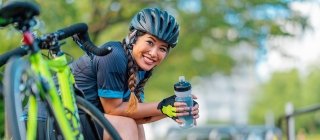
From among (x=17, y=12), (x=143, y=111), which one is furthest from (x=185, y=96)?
(x=17, y=12)

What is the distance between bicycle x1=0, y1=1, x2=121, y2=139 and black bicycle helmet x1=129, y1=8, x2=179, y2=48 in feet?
3.18

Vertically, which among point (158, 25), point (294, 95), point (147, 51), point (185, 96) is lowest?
point (185, 96)

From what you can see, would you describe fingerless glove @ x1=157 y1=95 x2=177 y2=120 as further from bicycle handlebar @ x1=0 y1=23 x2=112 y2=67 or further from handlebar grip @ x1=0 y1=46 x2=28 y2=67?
handlebar grip @ x1=0 y1=46 x2=28 y2=67

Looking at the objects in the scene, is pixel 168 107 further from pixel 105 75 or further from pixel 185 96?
pixel 105 75

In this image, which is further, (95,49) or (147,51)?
(147,51)

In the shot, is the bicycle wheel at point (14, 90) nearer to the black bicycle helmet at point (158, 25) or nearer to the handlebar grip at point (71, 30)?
the handlebar grip at point (71, 30)

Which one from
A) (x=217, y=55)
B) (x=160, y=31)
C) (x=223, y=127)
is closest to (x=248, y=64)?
(x=217, y=55)

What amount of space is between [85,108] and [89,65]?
99cm

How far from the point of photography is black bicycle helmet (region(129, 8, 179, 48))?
4270mm

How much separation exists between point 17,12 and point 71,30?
408mm

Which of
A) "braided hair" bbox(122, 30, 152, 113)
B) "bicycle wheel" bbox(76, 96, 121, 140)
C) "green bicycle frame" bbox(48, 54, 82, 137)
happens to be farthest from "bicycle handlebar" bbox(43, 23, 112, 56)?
"braided hair" bbox(122, 30, 152, 113)

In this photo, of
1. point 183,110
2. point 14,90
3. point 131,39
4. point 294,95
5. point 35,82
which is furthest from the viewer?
point 294,95

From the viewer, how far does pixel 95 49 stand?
3.42m

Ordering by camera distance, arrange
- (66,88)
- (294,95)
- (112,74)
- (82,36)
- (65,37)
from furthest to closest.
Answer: (294,95) → (112,74) → (82,36) → (65,37) → (66,88)
